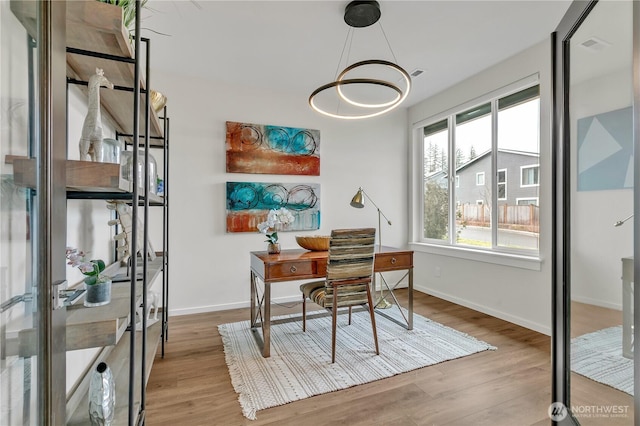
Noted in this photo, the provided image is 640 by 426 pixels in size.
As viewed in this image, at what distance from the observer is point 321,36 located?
2.59m

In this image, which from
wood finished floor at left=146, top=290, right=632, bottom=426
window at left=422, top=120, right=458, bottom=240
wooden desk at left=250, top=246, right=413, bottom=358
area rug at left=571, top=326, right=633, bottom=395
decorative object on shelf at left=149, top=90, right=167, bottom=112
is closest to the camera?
area rug at left=571, top=326, right=633, bottom=395

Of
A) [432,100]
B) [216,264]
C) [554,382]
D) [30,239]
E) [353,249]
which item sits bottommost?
[554,382]

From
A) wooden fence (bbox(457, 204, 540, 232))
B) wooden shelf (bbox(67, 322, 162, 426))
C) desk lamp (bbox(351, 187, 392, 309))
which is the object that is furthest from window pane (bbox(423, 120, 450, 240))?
wooden shelf (bbox(67, 322, 162, 426))

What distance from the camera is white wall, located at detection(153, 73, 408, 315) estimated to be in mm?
3270

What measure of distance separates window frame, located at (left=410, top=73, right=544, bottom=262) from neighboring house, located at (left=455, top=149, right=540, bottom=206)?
7 centimetres

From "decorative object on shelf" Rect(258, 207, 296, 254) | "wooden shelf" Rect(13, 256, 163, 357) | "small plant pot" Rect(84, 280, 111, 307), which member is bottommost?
"wooden shelf" Rect(13, 256, 163, 357)

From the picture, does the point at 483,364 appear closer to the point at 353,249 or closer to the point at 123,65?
the point at 353,249

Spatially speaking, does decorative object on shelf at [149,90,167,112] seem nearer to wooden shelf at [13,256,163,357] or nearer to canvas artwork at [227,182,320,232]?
wooden shelf at [13,256,163,357]

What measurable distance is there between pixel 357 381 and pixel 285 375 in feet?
1.57

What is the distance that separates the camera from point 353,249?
227 centimetres

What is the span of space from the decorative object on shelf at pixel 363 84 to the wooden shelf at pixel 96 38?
4.40 ft

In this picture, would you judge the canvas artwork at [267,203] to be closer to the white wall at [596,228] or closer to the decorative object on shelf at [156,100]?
the decorative object on shelf at [156,100]

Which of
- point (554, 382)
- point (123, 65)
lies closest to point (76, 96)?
point (123, 65)
